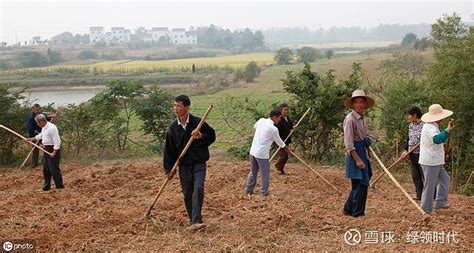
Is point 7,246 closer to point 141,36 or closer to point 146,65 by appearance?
point 146,65

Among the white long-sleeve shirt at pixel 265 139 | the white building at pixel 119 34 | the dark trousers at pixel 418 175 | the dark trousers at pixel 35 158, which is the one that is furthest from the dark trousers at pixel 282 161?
the white building at pixel 119 34

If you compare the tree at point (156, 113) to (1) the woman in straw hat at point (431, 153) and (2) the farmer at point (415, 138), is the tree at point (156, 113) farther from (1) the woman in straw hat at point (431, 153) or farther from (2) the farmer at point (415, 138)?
(1) the woman in straw hat at point (431, 153)

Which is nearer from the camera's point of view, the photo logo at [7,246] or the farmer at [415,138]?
the photo logo at [7,246]

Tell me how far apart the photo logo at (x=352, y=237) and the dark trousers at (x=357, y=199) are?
0.56m

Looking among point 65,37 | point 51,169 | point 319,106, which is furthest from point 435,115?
point 65,37

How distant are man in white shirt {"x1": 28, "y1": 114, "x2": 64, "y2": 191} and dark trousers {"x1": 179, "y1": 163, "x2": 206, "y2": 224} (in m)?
3.43

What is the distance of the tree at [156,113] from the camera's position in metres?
14.1

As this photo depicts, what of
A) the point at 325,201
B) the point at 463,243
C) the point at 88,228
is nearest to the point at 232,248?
the point at 88,228

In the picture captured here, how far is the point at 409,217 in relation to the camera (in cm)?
635

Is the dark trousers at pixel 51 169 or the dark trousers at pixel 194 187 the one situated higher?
the dark trousers at pixel 194 187

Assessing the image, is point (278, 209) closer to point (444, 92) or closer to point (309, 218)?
point (309, 218)

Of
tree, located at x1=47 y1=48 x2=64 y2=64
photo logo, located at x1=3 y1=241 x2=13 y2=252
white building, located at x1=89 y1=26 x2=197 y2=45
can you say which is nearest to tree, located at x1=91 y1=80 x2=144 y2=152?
photo logo, located at x1=3 y1=241 x2=13 y2=252

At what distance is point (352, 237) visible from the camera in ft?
18.1

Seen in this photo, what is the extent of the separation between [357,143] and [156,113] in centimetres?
895
